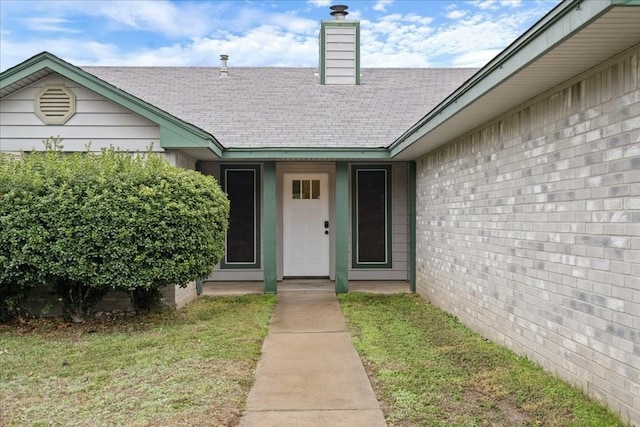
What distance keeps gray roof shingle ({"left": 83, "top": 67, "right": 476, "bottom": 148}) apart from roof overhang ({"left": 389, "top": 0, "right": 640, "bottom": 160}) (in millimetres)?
4021

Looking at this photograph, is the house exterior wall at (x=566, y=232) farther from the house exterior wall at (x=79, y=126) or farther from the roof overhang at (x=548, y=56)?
the house exterior wall at (x=79, y=126)

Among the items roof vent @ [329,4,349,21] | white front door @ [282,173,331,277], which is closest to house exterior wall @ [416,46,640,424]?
white front door @ [282,173,331,277]

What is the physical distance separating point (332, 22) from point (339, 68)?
3.55 feet

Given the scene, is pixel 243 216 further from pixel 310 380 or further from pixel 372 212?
pixel 310 380

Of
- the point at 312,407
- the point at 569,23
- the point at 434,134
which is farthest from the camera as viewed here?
the point at 434,134

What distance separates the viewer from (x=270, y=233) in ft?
30.2

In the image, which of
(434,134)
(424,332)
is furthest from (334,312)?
(434,134)

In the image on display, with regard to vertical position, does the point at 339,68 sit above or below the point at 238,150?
above

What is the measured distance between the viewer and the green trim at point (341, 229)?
9266 mm

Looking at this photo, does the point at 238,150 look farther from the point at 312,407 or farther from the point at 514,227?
the point at 312,407

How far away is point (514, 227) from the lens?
5027 millimetres

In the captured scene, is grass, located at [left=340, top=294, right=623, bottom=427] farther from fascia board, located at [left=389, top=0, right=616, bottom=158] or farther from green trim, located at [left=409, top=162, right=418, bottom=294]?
green trim, located at [left=409, top=162, right=418, bottom=294]

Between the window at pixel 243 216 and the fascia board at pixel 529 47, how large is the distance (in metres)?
5.40

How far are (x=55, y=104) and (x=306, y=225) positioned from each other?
496cm
